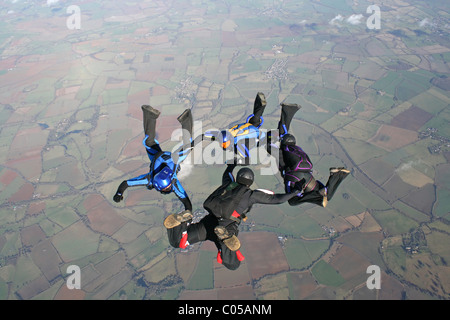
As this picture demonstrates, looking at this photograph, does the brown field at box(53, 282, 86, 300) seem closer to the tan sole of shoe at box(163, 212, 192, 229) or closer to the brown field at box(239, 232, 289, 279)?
the brown field at box(239, 232, 289, 279)

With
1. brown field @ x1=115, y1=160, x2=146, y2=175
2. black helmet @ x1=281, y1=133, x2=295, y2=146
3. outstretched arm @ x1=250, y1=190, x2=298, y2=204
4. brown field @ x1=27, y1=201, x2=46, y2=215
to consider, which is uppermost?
black helmet @ x1=281, y1=133, x2=295, y2=146

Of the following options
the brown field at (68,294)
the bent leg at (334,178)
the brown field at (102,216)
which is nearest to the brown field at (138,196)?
the brown field at (102,216)

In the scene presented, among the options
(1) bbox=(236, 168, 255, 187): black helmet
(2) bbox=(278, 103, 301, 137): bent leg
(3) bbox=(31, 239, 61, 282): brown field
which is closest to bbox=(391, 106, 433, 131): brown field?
(2) bbox=(278, 103, 301, 137): bent leg

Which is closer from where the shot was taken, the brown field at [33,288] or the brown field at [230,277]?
the brown field at [230,277]

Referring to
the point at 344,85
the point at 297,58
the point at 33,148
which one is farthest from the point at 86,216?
the point at 297,58

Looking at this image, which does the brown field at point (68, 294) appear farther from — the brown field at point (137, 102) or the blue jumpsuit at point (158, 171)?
the brown field at point (137, 102)

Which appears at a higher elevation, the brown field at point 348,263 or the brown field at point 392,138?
the brown field at point 392,138
